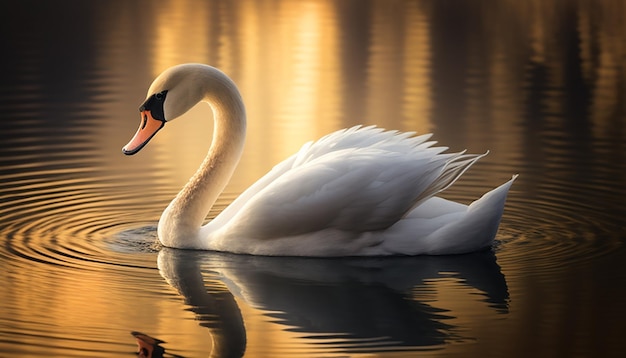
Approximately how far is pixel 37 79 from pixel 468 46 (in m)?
9.02

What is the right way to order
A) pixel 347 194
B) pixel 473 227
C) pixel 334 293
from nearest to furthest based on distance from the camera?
pixel 334 293
pixel 347 194
pixel 473 227

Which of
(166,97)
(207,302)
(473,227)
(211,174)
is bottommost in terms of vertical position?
(207,302)

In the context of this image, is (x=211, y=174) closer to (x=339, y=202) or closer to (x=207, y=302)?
(x=339, y=202)

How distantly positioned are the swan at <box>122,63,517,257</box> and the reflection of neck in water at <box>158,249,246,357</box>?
313 mm

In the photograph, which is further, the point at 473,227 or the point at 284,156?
the point at 284,156

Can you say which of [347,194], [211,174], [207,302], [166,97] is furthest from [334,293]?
[166,97]

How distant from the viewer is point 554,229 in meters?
11.0

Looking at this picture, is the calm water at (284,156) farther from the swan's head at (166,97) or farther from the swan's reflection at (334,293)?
the swan's head at (166,97)

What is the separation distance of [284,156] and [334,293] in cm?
539

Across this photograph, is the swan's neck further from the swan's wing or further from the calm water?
the swan's wing

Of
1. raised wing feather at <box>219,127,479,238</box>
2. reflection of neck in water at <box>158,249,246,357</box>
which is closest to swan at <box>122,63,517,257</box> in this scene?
raised wing feather at <box>219,127,479,238</box>

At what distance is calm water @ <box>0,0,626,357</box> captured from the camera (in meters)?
8.32

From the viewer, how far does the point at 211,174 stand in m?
11.0

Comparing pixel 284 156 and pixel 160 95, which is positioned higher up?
pixel 160 95
